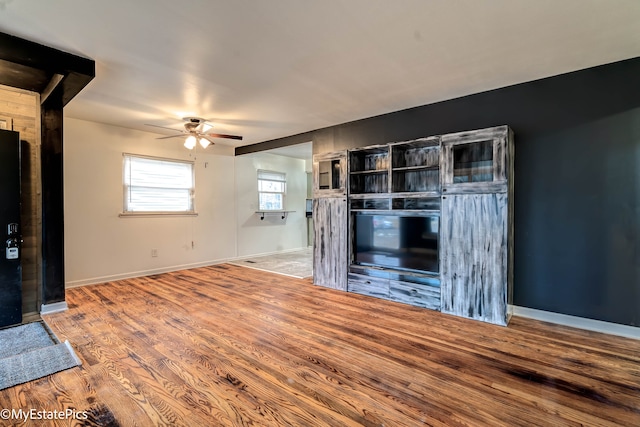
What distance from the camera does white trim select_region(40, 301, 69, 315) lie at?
3.61m

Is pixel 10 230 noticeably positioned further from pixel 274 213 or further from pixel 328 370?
pixel 274 213

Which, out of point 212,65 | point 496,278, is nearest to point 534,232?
point 496,278

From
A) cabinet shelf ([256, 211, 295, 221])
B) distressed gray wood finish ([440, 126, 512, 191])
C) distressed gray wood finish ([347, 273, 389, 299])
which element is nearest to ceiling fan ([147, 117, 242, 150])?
→ distressed gray wood finish ([347, 273, 389, 299])

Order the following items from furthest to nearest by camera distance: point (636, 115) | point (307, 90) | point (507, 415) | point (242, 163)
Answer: point (242, 163), point (307, 90), point (636, 115), point (507, 415)

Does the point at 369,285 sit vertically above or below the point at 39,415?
above

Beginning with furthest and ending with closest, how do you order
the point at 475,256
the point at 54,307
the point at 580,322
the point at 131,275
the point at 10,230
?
1. the point at 131,275
2. the point at 54,307
3. the point at 475,256
4. the point at 10,230
5. the point at 580,322

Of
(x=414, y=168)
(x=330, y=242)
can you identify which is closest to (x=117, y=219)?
(x=330, y=242)

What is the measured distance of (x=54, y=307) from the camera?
12.0ft

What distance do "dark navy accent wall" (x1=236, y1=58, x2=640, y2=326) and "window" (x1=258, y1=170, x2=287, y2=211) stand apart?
16.2 ft

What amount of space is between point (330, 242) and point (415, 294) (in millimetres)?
1472

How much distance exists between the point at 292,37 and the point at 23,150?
352 centimetres

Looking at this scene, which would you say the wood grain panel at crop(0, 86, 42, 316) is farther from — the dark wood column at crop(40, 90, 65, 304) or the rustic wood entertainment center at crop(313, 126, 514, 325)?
the rustic wood entertainment center at crop(313, 126, 514, 325)

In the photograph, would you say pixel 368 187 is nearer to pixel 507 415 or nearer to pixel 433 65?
pixel 433 65

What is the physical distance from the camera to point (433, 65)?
2.95 m
